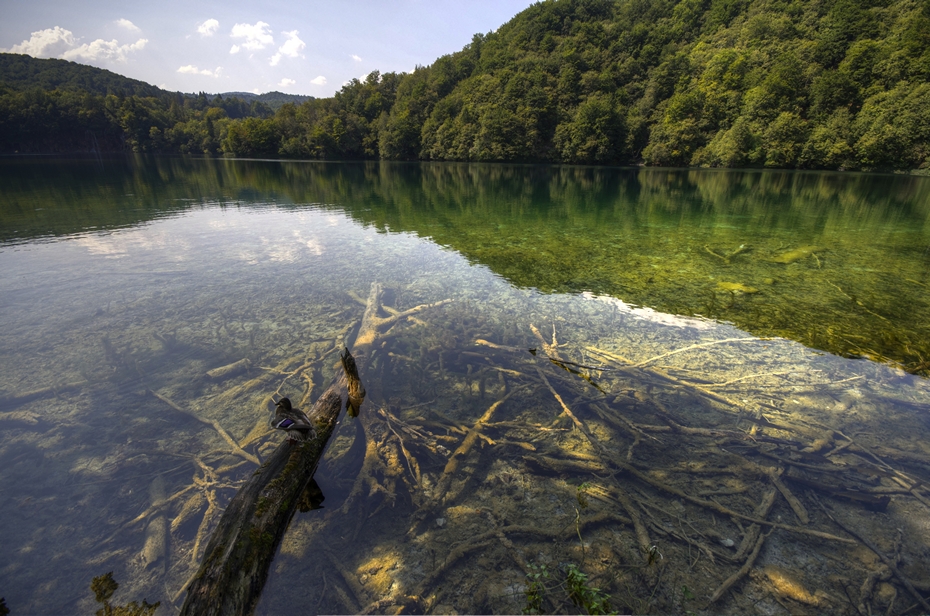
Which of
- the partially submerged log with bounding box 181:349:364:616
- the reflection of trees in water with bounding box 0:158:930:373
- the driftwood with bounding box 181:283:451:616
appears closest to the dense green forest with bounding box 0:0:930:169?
the reflection of trees in water with bounding box 0:158:930:373

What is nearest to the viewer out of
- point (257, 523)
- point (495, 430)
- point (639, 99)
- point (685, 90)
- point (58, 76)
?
point (257, 523)

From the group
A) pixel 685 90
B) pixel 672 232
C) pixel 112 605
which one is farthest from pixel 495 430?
pixel 685 90

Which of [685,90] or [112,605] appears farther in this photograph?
[685,90]

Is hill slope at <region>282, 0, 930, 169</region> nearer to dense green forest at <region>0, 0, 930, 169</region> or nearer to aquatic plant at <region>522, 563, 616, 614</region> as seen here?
dense green forest at <region>0, 0, 930, 169</region>

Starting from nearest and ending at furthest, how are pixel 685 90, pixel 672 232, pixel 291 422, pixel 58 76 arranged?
1. pixel 291 422
2. pixel 672 232
3. pixel 685 90
4. pixel 58 76

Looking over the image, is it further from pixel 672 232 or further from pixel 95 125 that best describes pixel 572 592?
pixel 95 125

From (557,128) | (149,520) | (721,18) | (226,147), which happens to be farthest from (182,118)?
(149,520)

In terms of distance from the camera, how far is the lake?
156 inches

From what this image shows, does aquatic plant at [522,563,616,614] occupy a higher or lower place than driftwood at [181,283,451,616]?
lower

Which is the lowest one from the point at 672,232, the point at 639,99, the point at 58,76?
the point at 672,232

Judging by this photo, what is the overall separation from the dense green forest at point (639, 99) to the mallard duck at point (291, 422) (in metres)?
82.3

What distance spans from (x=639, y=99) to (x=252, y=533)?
4328 inches

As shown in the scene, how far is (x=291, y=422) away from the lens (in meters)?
4.79

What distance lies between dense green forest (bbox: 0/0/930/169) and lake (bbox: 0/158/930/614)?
66.9 metres
